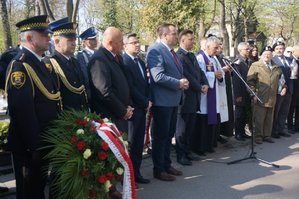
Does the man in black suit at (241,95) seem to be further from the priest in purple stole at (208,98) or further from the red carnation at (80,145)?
the red carnation at (80,145)

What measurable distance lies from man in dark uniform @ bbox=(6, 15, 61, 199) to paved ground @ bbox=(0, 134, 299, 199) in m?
1.14

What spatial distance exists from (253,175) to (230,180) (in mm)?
437

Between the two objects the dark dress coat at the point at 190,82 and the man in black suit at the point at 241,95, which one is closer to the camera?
the dark dress coat at the point at 190,82

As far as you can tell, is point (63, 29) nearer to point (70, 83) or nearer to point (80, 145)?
point (70, 83)

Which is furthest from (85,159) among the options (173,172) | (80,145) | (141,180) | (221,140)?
(221,140)

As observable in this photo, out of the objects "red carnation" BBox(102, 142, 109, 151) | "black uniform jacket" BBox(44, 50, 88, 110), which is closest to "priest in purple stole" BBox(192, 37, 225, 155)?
"black uniform jacket" BBox(44, 50, 88, 110)

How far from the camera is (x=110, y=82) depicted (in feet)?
13.9

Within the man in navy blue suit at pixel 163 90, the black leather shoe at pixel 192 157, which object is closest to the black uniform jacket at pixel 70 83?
the man in navy blue suit at pixel 163 90

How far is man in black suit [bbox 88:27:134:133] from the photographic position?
4195 millimetres

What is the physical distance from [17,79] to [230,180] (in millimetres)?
3317

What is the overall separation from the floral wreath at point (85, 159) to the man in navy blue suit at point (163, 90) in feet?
5.38

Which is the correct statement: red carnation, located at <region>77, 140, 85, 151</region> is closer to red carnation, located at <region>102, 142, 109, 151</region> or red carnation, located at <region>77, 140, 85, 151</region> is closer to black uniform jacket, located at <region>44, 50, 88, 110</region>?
red carnation, located at <region>102, 142, 109, 151</region>

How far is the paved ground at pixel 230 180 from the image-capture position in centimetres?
461

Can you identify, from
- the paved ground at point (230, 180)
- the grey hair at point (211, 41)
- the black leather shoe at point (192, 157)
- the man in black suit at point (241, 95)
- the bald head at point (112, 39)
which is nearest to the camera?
the bald head at point (112, 39)
